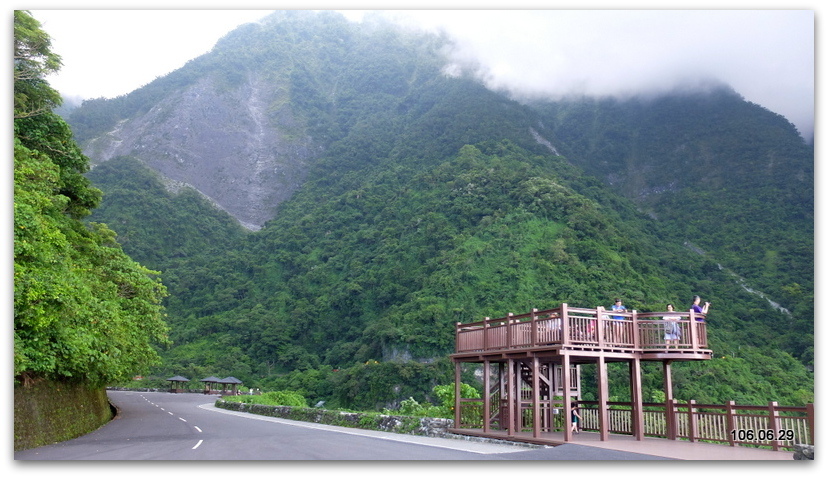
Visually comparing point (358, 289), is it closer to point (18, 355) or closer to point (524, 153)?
point (524, 153)

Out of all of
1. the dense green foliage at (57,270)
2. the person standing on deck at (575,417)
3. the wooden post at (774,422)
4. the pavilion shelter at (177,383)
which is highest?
the dense green foliage at (57,270)

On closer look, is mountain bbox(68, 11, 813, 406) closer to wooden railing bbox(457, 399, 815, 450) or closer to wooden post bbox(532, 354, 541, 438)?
wooden railing bbox(457, 399, 815, 450)

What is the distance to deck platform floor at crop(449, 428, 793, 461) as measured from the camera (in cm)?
884

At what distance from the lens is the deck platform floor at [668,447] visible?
884cm

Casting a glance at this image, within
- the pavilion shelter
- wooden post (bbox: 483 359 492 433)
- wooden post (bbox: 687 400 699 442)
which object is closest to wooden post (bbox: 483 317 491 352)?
wooden post (bbox: 483 359 492 433)

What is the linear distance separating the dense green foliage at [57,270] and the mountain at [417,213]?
1509 centimetres

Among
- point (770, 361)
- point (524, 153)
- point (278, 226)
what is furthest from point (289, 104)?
point (770, 361)

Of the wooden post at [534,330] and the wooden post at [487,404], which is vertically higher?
the wooden post at [534,330]

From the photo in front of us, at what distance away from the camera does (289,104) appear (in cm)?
12656

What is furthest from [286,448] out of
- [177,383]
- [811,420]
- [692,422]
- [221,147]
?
[221,147]

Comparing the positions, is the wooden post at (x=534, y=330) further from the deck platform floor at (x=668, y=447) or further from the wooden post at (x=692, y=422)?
the wooden post at (x=692, y=422)

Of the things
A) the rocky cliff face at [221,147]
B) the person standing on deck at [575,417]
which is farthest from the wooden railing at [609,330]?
the rocky cliff face at [221,147]

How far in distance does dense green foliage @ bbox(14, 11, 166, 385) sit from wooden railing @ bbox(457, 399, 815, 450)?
28.4 ft

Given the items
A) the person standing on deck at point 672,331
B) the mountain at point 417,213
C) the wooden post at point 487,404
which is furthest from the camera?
the mountain at point 417,213
